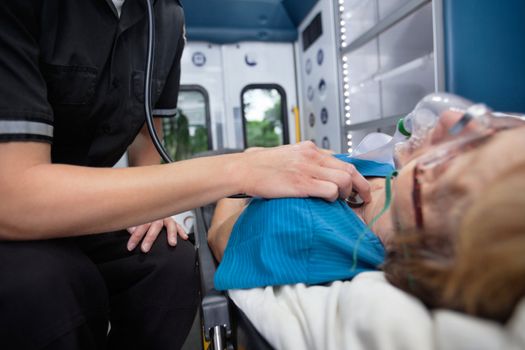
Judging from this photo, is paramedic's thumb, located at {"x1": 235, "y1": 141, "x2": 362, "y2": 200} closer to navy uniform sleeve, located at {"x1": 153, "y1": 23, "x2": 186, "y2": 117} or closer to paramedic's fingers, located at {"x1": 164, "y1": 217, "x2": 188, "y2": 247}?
paramedic's fingers, located at {"x1": 164, "y1": 217, "x2": 188, "y2": 247}

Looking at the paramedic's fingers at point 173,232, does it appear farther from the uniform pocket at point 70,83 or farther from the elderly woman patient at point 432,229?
the uniform pocket at point 70,83

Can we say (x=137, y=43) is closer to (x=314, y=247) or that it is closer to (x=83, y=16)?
(x=83, y=16)

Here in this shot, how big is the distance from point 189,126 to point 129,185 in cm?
258

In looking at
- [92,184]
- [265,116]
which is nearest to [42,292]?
[92,184]

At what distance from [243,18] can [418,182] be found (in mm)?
2719

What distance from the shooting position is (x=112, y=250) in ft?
3.34

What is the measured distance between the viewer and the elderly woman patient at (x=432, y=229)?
1.20 feet

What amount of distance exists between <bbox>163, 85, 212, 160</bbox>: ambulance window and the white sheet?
2.66 metres

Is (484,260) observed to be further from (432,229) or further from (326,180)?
(326,180)

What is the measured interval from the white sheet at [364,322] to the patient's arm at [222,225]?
14.4 inches

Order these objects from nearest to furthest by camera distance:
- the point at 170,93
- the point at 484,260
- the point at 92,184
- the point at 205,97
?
the point at 484,260, the point at 92,184, the point at 170,93, the point at 205,97

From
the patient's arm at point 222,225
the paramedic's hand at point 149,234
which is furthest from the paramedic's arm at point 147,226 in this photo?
the patient's arm at point 222,225

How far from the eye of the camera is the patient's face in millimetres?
458

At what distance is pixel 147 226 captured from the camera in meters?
1.06
